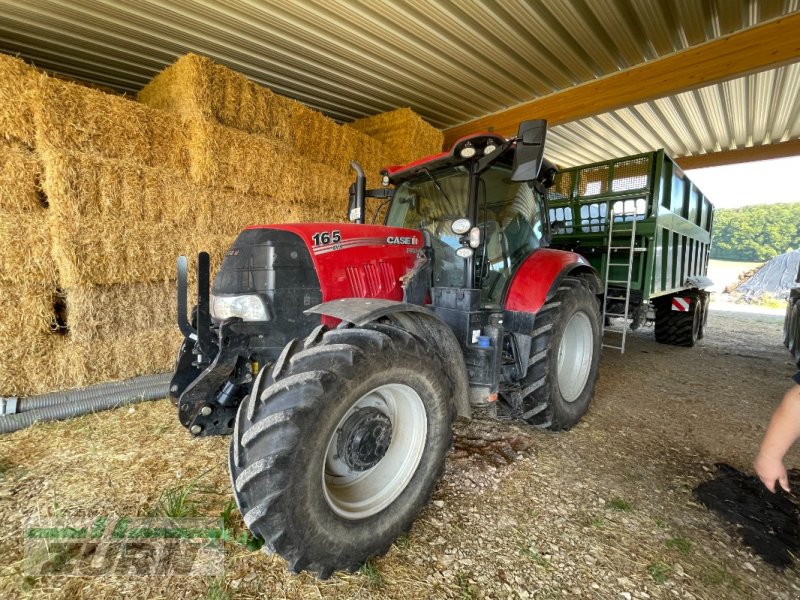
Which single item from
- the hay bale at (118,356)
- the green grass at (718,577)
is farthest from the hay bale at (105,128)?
the green grass at (718,577)

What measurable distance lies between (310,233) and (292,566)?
1.50 m

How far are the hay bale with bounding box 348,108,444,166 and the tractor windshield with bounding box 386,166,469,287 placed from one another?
328 cm

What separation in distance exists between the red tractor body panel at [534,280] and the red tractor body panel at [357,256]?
800 mm

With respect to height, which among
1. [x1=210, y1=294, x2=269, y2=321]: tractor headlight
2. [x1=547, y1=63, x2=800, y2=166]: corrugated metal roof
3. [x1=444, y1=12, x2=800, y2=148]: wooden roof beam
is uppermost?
[x1=547, y1=63, x2=800, y2=166]: corrugated metal roof

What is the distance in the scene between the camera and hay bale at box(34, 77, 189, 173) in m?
3.28

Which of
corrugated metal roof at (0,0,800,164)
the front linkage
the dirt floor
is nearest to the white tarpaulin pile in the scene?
corrugated metal roof at (0,0,800,164)

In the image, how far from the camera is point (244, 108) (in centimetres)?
432

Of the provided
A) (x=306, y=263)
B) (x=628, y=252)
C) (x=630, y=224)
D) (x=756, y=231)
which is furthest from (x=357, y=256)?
(x=756, y=231)

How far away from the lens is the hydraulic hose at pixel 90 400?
9.29 feet

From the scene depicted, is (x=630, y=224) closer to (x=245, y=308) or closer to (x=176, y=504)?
(x=245, y=308)

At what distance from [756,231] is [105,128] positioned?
146 ft

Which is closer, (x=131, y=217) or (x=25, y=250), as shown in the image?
(x=25, y=250)

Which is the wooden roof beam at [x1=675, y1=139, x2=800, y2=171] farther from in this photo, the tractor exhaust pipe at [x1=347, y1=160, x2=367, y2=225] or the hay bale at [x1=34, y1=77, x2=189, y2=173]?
the hay bale at [x1=34, y1=77, x2=189, y2=173]

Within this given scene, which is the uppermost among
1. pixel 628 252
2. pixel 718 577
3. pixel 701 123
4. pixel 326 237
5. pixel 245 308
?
pixel 701 123
